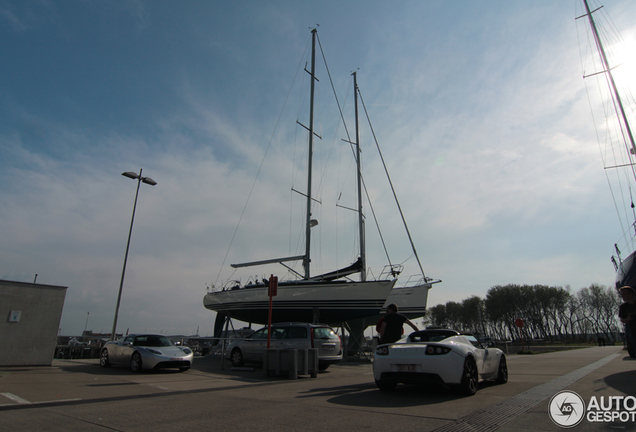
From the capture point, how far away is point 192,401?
573 centimetres

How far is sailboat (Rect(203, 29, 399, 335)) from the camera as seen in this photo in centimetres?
2002

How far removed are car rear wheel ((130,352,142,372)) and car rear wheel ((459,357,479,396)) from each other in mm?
9187

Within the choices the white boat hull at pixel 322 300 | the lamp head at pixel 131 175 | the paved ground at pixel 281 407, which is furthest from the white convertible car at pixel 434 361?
the lamp head at pixel 131 175

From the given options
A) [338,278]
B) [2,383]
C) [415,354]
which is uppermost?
[338,278]

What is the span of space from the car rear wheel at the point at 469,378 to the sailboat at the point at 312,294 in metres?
13.3

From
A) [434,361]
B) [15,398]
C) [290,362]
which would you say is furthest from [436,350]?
[15,398]

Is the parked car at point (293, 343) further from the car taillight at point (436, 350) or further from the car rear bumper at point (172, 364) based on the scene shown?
the car taillight at point (436, 350)

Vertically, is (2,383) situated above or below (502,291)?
below

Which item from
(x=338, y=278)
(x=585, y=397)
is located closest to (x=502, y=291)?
(x=338, y=278)

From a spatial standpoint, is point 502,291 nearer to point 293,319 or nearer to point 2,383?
point 293,319

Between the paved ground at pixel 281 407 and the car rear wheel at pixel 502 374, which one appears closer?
the paved ground at pixel 281 407

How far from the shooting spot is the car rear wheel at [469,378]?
235 inches

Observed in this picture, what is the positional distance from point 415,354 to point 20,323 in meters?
13.0

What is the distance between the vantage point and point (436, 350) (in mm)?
6039
